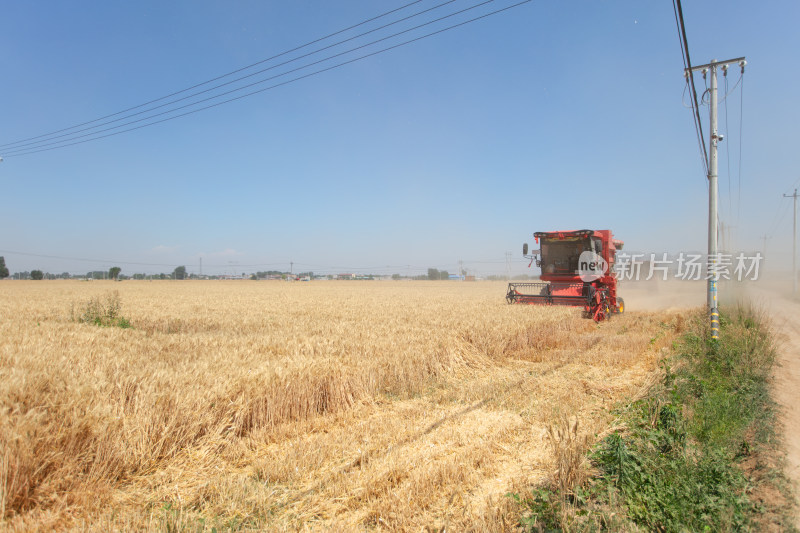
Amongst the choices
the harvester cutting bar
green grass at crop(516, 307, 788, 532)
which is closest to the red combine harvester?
the harvester cutting bar

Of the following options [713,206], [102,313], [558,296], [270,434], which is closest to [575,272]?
[558,296]

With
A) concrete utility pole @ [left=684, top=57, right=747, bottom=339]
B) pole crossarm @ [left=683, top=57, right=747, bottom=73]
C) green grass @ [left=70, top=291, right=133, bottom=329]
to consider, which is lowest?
green grass @ [left=70, top=291, right=133, bottom=329]

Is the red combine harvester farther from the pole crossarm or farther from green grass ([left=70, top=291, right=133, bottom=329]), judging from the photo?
green grass ([left=70, top=291, right=133, bottom=329])

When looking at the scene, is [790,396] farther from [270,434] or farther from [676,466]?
[270,434]

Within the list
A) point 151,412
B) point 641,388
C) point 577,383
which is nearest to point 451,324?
point 577,383

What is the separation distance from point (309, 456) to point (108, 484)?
1683mm

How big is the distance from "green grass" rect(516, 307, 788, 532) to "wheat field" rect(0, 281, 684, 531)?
0.92 feet

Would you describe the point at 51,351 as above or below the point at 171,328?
above

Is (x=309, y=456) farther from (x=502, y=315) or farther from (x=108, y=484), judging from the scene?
(x=502, y=315)

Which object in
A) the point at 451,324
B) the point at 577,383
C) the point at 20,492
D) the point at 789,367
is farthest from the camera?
the point at 451,324

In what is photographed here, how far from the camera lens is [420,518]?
10.8 ft

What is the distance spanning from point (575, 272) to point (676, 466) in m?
13.9

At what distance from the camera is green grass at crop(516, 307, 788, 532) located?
3.09 metres

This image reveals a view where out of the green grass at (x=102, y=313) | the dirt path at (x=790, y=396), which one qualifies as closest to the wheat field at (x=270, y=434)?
the dirt path at (x=790, y=396)
